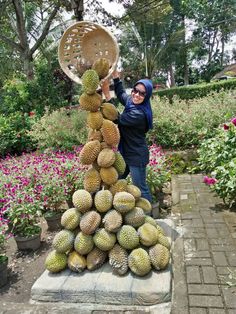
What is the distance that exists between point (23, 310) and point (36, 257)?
0.94 meters

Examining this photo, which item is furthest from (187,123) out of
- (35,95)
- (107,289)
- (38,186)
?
(35,95)

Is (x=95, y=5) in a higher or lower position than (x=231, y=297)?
higher

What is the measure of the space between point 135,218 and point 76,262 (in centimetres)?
66

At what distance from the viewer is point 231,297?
246 centimetres

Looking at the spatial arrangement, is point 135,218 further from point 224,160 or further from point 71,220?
point 224,160

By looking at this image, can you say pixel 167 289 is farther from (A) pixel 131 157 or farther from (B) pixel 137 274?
(A) pixel 131 157

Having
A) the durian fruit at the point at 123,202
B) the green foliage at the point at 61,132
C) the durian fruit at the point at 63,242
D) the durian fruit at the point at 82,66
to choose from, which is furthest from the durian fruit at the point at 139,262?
the green foliage at the point at 61,132

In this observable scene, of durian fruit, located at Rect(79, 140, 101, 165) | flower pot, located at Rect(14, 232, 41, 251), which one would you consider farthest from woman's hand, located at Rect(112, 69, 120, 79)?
flower pot, located at Rect(14, 232, 41, 251)

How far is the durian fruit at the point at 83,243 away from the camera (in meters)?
2.84

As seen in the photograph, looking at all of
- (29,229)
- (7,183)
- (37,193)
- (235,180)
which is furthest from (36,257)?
(235,180)

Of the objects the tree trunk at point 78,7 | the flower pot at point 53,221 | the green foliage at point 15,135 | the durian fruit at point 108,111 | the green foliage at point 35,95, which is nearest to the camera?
A: the durian fruit at point 108,111

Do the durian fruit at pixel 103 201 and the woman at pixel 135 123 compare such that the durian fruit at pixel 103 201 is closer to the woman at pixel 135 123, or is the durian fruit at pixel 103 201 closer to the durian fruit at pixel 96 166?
the durian fruit at pixel 96 166

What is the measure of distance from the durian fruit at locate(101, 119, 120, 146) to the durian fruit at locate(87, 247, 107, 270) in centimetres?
101

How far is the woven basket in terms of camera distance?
9.83ft
